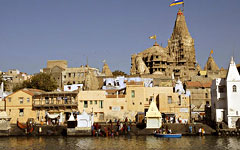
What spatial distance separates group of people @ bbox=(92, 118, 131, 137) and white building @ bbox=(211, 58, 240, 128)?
14841 millimetres

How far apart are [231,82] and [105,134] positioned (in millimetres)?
21544

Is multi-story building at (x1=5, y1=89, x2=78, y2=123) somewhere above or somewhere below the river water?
above

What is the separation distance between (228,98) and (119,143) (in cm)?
2041

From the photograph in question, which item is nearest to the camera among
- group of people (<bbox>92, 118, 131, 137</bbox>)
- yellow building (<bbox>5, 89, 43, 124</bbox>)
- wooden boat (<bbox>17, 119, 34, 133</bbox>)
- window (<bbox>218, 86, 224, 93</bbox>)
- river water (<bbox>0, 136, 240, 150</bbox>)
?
river water (<bbox>0, 136, 240, 150</bbox>)

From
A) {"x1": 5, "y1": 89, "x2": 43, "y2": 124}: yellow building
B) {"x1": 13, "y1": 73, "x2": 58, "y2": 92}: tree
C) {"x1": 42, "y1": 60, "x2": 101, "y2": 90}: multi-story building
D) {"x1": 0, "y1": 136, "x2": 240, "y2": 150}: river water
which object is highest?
{"x1": 42, "y1": 60, "x2": 101, "y2": 90}: multi-story building

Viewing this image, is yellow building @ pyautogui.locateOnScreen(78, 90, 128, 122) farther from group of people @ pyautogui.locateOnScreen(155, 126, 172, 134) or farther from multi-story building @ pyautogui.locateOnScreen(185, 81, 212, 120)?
multi-story building @ pyautogui.locateOnScreen(185, 81, 212, 120)

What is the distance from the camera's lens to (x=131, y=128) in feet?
196

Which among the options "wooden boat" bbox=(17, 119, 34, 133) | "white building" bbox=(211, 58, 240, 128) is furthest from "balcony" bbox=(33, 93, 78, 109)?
"white building" bbox=(211, 58, 240, 128)

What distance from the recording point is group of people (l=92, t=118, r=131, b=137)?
58344 millimetres

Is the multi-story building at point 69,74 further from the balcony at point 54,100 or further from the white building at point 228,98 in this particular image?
the white building at point 228,98

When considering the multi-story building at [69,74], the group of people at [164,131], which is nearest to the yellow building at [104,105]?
the group of people at [164,131]

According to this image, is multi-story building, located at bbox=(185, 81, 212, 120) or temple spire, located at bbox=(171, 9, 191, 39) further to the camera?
temple spire, located at bbox=(171, 9, 191, 39)

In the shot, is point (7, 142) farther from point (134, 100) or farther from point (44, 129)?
point (134, 100)

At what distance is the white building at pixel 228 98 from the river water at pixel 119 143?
5.74 meters
